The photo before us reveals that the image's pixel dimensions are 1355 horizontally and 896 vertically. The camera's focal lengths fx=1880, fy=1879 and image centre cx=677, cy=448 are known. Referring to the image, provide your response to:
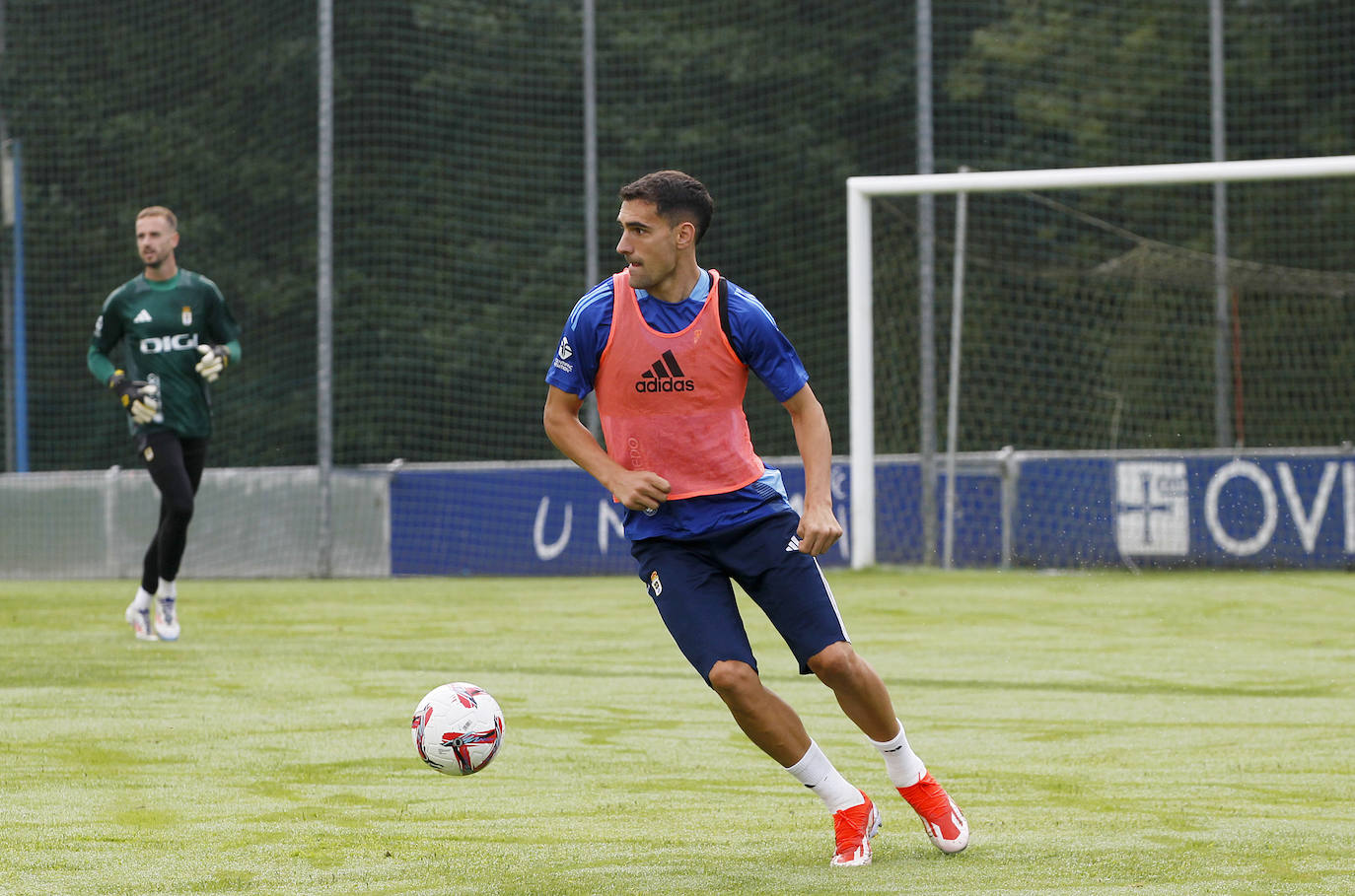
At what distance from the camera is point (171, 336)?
1008 centimetres

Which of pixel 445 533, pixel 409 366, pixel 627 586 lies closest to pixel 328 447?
pixel 445 533

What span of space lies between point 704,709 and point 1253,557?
8897 mm

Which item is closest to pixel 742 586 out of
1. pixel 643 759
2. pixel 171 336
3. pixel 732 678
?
pixel 732 678

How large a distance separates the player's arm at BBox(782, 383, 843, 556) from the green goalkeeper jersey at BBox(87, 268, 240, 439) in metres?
5.70

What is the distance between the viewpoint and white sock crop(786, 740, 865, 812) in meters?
4.75

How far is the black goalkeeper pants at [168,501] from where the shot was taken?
9.79 m

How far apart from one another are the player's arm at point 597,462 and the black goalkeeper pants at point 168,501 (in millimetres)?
5220

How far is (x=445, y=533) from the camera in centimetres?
1656

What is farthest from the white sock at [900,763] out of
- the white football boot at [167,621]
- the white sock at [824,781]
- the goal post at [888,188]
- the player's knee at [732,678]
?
the goal post at [888,188]

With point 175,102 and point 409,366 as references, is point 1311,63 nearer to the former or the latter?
point 409,366

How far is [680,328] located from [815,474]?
52cm

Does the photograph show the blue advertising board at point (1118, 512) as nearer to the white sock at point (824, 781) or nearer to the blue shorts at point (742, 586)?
the blue shorts at point (742, 586)

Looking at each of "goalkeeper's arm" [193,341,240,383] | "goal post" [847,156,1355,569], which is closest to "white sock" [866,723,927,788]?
"goalkeeper's arm" [193,341,240,383]

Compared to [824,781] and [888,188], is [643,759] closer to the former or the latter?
[824,781]
